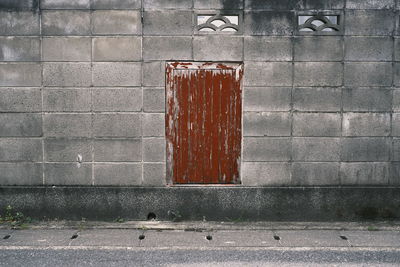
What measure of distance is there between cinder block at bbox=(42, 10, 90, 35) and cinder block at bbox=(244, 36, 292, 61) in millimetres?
2789

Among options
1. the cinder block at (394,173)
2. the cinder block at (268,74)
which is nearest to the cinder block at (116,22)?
the cinder block at (268,74)

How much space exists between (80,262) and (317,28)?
5294 mm

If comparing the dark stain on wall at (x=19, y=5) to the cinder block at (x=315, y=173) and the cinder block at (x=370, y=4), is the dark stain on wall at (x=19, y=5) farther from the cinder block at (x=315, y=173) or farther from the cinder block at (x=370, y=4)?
the cinder block at (x=370, y=4)

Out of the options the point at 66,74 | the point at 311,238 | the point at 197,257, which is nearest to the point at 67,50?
the point at 66,74

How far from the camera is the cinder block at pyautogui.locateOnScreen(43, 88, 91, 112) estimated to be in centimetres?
602

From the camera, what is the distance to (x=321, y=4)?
19.6 ft

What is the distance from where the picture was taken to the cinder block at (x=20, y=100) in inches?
237

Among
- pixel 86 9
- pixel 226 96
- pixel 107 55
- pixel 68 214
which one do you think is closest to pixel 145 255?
pixel 68 214

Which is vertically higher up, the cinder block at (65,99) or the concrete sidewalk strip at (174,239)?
the cinder block at (65,99)

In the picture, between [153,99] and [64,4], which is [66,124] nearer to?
[153,99]

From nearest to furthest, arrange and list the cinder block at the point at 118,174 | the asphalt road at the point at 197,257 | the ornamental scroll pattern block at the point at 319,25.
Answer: the asphalt road at the point at 197,257 < the ornamental scroll pattern block at the point at 319,25 < the cinder block at the point at 118,174

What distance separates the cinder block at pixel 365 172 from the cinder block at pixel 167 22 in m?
3.69

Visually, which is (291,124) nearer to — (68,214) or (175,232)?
(175,232)

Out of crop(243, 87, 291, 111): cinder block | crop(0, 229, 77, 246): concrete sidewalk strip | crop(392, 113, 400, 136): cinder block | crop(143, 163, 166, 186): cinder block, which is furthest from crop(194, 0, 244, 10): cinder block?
crop(0, 229, 77, 246): concrete sidewalk strip
